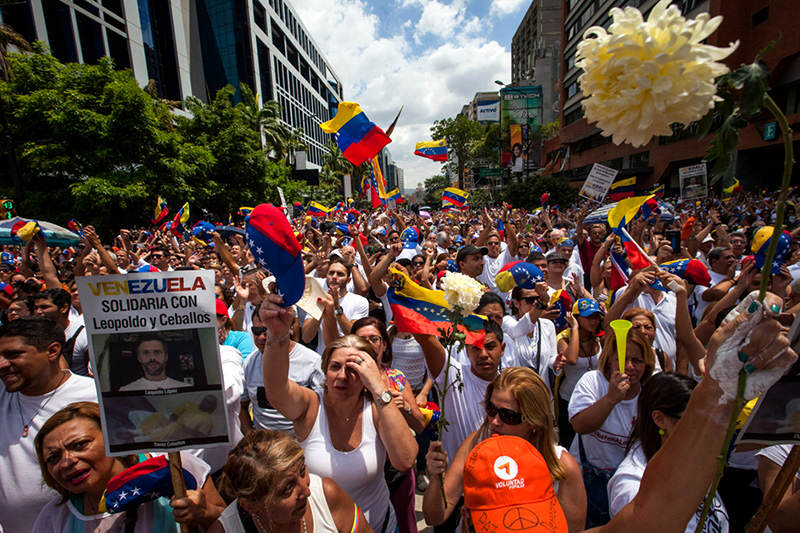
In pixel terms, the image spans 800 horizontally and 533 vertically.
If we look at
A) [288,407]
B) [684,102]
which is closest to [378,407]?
[288,407]

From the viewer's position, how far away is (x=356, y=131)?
555 cm

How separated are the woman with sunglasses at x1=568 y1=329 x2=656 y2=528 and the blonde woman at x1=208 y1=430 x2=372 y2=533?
1.68 m

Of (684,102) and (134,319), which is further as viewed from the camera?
(134,319)

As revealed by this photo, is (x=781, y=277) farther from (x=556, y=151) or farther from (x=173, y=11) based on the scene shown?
(x=556, y=151)

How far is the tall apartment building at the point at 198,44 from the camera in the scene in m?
22.9

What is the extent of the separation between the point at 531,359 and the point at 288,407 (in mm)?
2221

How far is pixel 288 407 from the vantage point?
2.09 meters

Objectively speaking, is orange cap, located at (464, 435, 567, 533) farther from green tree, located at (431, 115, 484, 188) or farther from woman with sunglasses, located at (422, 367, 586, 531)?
green tree, located at (431, 115, 484, 188)

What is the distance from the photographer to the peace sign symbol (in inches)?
49.9

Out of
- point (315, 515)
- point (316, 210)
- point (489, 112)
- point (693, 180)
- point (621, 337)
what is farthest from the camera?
point (489, 112)

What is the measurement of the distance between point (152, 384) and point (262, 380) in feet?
4.15

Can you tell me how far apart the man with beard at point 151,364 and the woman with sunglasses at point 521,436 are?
1.23 meters

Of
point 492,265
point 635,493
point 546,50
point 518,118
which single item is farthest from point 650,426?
point 546,50

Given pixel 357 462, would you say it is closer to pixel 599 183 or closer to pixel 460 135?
pixel 599 183
